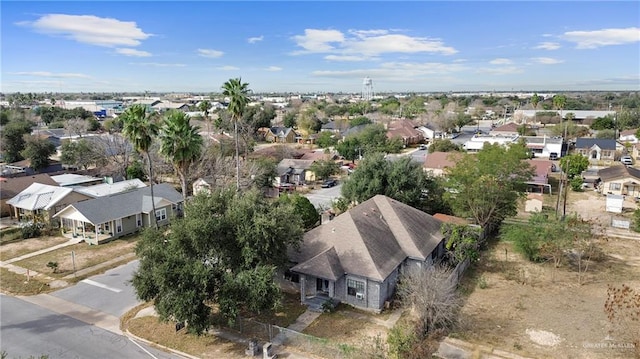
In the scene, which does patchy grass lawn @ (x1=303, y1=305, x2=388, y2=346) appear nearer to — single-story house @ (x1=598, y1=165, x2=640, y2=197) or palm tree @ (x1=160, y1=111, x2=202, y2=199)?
palm tree @ (x1=160, y1=111, x2=202, y2=199)

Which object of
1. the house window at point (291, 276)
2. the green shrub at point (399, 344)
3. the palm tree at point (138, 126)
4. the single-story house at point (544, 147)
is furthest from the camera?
the single-story house at point (544, 147)

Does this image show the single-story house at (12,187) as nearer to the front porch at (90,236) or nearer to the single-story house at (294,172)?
the front porch at (90,236)

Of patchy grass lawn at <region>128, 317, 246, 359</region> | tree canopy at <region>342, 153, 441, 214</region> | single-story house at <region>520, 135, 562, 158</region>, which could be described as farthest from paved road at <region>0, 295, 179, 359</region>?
single-story house at <region>520, 135, 562, 158</region>

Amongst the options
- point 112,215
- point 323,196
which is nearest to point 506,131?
point 323,196

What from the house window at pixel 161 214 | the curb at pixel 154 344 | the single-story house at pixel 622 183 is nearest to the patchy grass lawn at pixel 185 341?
the curb at pixel 154 344

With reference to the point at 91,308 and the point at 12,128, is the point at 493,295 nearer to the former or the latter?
the point at 91,308

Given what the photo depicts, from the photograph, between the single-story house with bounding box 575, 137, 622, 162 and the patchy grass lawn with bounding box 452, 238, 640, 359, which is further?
the single-story house with bounding box 575, 137, 622, 162
